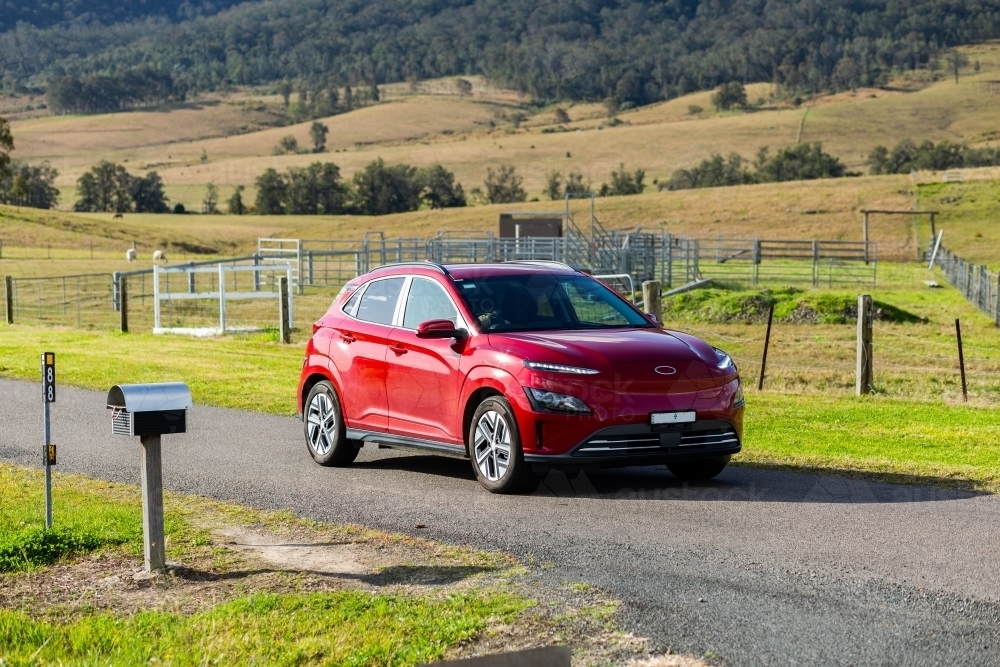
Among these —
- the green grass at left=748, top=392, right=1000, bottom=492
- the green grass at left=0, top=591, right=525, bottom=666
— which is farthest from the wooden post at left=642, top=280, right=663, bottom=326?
the green grass at left=0, top=591, right=525, bottom=666

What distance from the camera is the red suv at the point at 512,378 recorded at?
32.3 feet

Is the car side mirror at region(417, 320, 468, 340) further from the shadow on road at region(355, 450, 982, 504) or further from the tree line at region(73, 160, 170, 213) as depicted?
the tree line at region(73, 160, 170, 213)

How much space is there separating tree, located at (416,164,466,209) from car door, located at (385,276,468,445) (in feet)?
386

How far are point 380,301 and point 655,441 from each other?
111 inches

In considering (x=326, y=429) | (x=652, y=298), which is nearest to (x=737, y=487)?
(x=326, y=429)

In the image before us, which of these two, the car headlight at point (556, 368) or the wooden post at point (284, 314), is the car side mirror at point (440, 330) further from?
the wooden post at point (284, 314)

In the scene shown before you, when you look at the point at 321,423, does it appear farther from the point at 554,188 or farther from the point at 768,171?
the point at 554,188

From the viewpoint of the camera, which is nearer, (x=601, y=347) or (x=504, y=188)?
(x=601, y=347)

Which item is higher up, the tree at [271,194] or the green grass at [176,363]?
the tree at [271,194]

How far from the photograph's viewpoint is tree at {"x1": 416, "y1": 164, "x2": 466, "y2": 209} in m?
129

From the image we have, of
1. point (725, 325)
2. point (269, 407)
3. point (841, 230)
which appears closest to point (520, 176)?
point (841, 230)

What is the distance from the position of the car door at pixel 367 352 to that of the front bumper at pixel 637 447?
1859 mm

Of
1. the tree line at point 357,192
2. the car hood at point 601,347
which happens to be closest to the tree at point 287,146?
the tree line at point 357,192

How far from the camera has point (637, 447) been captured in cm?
992
